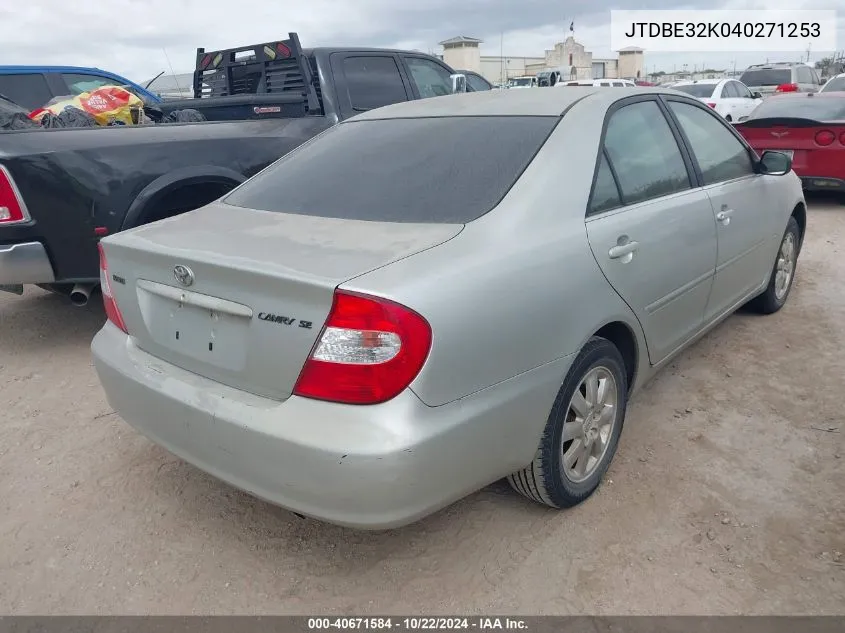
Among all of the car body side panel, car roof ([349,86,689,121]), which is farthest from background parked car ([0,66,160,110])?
the car body side panel

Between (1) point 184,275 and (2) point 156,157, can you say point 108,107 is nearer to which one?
(2) point 156,157

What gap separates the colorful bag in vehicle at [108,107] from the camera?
17.2 ft

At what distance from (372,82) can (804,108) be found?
5928mm

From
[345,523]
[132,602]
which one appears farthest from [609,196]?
[132,602]

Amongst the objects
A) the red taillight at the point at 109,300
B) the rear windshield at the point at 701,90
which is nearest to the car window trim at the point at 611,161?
the red taillight at the point at 109,300

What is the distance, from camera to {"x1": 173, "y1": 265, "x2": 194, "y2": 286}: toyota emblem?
2.20 metres

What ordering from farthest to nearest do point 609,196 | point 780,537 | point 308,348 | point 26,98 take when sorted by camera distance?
point 26,98
point 609,196
point 780,537
point 308,348

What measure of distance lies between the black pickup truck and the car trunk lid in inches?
68.2

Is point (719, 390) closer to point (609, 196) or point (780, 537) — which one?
point (780, 537)

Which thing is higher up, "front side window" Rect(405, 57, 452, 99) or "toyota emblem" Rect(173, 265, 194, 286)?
"front side window" Rect(405, 57, 452, 99)

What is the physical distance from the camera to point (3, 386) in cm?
394

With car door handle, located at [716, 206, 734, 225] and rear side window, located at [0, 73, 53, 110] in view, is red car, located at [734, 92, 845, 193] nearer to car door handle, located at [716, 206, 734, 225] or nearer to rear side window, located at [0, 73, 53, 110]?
car door handle, located at [716, 206, 734, 225]

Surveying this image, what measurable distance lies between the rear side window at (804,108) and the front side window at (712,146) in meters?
5.11

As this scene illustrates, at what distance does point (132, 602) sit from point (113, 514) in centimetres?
55
